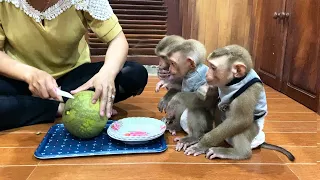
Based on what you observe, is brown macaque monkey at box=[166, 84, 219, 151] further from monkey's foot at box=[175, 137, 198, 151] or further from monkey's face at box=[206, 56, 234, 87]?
monkey's face at box=[206, 56, 234, 87]

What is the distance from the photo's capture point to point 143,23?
284 cm

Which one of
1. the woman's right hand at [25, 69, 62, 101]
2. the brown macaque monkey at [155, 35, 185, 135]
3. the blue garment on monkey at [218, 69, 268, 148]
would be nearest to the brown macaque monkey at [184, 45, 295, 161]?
the blue garment on monkey at [218, 69, 268, 148]

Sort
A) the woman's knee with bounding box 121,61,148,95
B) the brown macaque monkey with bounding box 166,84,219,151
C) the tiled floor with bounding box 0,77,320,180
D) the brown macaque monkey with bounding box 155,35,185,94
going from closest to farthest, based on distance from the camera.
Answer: the tiled floor with bounding box 0,77,320,180 → the brown macaque monkey with bounding box 166,84,219,151 → the brown macaque monkey with bounding box 155,35,185,94 → the woman's knee with bounding box 121,61,148,95

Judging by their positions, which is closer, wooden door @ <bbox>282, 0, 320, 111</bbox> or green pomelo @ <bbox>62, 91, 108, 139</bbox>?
green pomelo @ <bbox>62, 91, 108, 139</bbox>

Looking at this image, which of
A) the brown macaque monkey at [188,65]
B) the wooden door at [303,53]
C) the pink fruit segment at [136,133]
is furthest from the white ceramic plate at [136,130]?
the wooden door at [303,53]

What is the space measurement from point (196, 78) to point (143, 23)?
163cm

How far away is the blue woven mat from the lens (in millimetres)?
1138

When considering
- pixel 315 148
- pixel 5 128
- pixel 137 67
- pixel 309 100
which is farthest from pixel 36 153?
pixel 309 100

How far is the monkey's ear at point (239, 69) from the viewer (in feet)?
3.57

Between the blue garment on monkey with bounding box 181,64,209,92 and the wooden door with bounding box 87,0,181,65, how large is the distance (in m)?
1.51

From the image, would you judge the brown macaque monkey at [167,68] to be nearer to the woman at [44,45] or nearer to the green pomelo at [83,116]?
the woman at [44,45]

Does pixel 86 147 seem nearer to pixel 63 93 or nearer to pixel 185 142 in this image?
pixel 63 93

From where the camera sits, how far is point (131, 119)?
133 centimetres

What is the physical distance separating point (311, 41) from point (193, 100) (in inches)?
37.8
